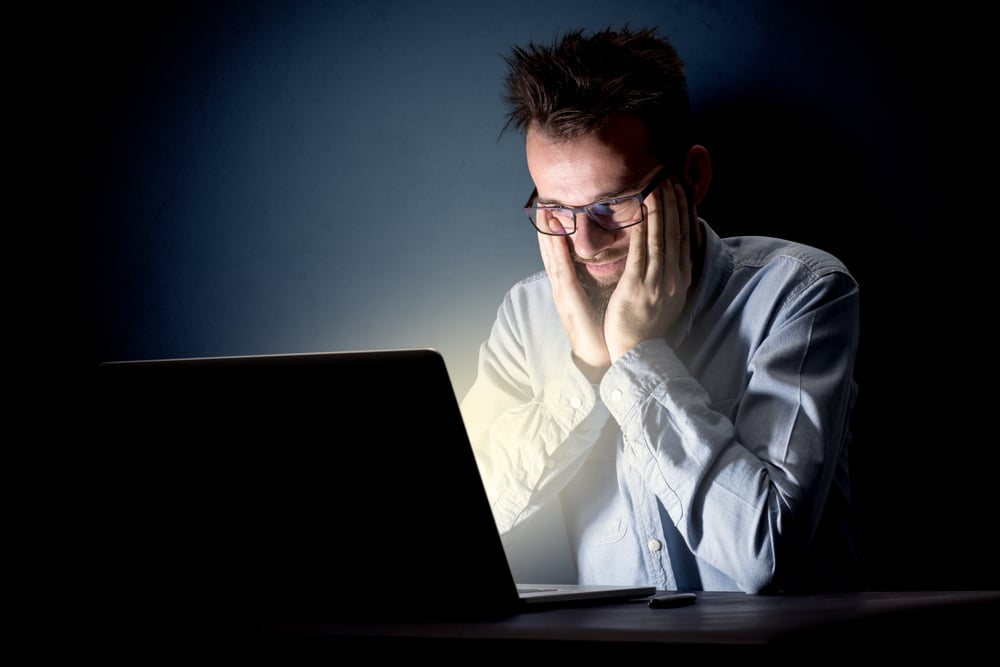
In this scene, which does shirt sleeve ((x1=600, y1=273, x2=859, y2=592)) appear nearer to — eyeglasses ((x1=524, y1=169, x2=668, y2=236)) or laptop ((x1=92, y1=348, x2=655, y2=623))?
eyeglasses ((x1=524, y1=169, x2=668, y2=236))

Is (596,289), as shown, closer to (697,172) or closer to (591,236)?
(591,236)

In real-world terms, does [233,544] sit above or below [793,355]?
above

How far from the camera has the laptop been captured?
2.61ft

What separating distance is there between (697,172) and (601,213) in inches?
8.8

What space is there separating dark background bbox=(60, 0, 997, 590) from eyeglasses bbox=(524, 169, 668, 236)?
22 cm

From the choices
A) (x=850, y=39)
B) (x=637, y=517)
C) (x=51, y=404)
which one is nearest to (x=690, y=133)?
(x=850, y=39)

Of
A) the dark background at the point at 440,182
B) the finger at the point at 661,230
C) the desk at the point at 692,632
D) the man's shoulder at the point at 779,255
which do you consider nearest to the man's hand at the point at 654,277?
the finger at the point at 661,230

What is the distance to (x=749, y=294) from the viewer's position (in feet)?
5.15

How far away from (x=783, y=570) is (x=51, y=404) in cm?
168

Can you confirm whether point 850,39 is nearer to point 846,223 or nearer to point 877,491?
point 846,223

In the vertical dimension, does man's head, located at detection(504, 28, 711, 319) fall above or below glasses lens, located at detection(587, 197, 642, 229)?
above

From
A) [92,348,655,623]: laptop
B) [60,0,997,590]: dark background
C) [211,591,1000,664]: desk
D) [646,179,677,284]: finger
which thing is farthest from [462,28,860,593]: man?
[92,348,655,623]: laptop

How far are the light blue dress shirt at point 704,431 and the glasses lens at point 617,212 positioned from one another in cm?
15

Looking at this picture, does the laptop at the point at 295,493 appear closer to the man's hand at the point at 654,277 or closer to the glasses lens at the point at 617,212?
the man's hand at the point at 654,277
